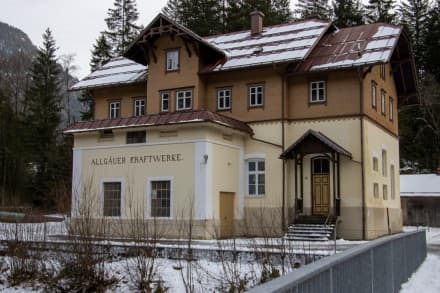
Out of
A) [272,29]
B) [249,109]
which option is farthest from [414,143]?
[249,109]

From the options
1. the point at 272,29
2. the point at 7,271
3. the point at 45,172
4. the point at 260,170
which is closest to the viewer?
the point at 7,271

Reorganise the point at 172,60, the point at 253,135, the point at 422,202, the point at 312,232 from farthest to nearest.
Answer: the point at 422,202 → the point at 172,60 → the point at 253,135 → the point at 312,232

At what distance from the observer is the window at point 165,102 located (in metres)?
26.4

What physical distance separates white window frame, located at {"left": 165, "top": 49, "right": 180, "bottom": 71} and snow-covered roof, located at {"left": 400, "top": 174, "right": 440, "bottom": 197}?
2066 centimetres

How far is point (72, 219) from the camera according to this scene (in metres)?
12.0

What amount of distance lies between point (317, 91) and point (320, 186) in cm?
421

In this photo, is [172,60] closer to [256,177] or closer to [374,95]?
[256,177]

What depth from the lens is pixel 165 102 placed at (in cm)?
2653

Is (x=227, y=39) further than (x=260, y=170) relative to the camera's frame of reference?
Yes

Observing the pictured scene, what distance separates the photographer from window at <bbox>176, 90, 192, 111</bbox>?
85.6 feet

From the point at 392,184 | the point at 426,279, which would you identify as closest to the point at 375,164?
the point at 392,184

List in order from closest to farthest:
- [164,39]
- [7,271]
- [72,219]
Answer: [72,219] < [7,271] < [164,39]

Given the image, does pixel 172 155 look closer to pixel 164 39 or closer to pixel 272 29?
pixel 164 39

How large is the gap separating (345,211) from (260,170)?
4140 millimetres
